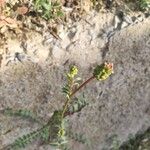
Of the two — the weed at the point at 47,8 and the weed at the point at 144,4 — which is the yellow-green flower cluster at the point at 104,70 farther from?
the weed at the point at 144,4

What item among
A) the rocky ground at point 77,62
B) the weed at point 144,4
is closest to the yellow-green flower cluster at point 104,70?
the rocky ground at point 77,62

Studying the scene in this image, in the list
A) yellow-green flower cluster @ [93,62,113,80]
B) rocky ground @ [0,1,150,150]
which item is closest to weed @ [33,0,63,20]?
rocky ground @ [0,1,150,150]

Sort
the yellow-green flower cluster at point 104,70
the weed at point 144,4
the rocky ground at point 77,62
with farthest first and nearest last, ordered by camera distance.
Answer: the weed at point 144,4 → the rocky ground at point 77,62 → the yellow-green flower cluster at point 104,70

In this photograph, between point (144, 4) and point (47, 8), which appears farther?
point (144, 4)

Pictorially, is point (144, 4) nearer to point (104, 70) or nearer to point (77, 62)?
point (77, 62)

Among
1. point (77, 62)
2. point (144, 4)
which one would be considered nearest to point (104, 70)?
point (77, 62)

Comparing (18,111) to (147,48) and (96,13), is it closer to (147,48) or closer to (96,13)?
(96,13)

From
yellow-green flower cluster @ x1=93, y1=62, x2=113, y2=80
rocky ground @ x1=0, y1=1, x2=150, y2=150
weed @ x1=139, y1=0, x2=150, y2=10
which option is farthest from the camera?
weed @ x1=139, y1=0, x2=150, y2=10

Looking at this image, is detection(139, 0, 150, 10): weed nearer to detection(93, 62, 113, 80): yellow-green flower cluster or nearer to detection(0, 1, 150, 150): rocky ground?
detection(0, 1, 150, 150): rocky ground
